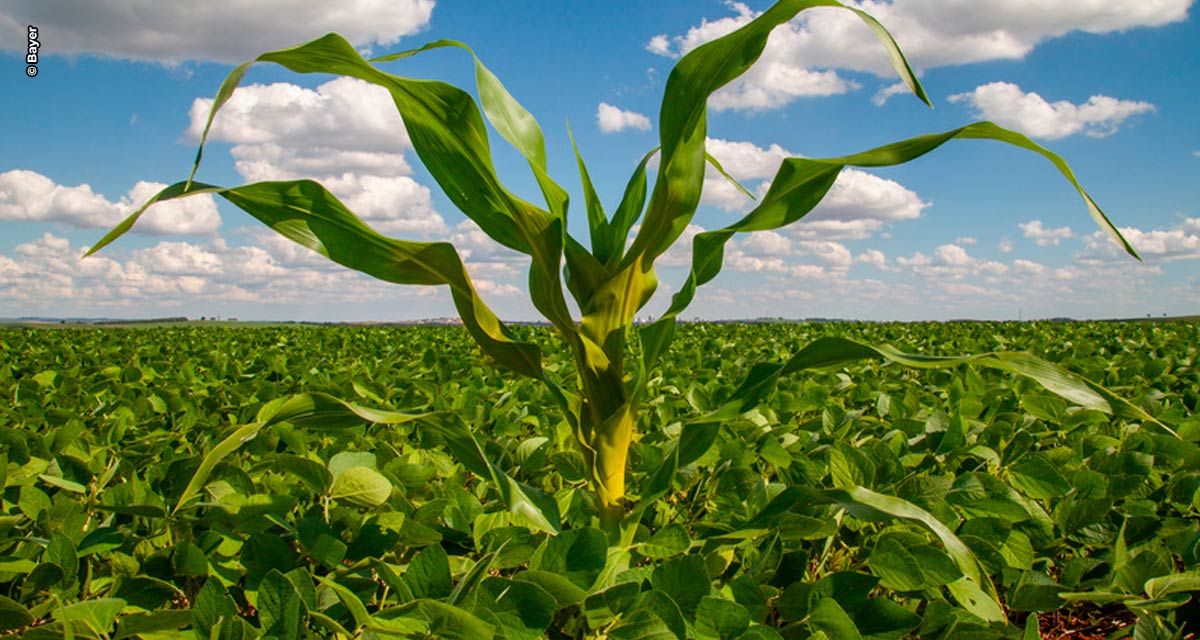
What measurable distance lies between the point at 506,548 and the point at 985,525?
2.55ft

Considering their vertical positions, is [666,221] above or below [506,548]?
above

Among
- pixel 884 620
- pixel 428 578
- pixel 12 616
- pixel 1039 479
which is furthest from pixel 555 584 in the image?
pixel 1039 479

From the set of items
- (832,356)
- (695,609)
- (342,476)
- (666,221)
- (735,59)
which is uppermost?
(735,59)

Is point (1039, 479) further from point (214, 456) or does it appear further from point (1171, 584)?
point (214, 456)

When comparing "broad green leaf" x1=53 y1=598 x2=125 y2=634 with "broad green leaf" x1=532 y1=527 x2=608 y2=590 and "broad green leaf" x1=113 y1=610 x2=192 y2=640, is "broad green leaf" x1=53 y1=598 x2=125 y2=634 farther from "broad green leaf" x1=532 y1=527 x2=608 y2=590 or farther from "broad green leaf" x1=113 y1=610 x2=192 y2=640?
"broad green leaf" x1=532 y1=527 x2=608 y2=590

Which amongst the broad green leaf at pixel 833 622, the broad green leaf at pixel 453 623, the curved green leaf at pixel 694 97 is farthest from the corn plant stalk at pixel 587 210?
the broad green leaf at pixel 453 623

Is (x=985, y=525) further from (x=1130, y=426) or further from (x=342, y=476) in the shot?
(x=1130, y=426)

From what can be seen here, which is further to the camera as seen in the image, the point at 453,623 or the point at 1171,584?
the point at 1171,584

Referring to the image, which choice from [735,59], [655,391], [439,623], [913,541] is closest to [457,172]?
[735,59]

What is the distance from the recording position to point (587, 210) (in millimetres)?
1466

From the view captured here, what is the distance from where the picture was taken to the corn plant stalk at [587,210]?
124 centimetres

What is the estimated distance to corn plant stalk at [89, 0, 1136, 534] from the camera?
124cm

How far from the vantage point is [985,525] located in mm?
1206

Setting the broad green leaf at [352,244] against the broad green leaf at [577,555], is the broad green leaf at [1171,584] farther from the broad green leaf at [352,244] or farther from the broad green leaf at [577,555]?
the broad green leaf at [352,244]
